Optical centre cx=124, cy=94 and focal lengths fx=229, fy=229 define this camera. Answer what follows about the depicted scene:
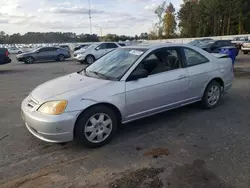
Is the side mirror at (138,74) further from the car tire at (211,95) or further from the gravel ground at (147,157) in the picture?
the car tire at (211,95)

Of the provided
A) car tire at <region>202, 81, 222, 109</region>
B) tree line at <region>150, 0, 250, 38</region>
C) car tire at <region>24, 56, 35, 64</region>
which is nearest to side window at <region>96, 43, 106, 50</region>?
car tire at <region>24, 56, 35, 64</region>

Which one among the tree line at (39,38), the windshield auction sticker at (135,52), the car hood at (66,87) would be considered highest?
the tree line at (39,38)

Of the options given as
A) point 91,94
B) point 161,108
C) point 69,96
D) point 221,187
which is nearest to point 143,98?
point 161,108

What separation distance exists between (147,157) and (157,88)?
1290mm

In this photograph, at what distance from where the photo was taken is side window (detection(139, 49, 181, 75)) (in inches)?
161

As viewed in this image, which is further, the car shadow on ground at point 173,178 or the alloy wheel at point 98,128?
the alloy wheel at point 98,128

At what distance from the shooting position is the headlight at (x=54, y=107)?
3.20 meters

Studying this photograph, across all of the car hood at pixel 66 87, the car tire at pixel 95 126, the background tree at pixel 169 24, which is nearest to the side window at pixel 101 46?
the car hood at pixel 66 87

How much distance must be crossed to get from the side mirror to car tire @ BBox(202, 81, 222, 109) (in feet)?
5.77

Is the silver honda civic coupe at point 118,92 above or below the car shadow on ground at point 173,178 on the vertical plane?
above

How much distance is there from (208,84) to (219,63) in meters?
0.62

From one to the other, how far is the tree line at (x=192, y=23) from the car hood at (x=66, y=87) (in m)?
48.3

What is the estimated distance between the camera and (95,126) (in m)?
3.46

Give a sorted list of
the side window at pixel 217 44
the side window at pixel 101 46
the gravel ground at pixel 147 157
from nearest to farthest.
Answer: the gravel ground at pixel 147 157, the side window at pixel 217 44, the side window at pixel 101 46
